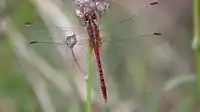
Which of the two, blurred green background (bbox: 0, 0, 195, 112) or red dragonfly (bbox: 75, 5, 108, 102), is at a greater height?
red dragonfly (bbox: 75, 5, 108, 102)

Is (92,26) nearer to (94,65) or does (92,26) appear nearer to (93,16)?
(93,16)

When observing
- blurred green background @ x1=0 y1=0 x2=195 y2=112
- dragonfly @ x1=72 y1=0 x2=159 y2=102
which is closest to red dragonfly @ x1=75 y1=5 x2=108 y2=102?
dragonfly @ x1=72 y1=0 x2=159 y2=102

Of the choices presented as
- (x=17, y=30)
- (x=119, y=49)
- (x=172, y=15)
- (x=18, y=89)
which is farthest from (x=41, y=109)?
(x=172, y=15)

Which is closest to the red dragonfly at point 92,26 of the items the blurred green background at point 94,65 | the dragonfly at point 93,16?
the dragonfly at point 93,16

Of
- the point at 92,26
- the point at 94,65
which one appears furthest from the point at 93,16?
the point at 94,65

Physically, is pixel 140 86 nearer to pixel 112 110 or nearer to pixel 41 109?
pixel 112 110

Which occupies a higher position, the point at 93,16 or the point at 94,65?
the point at 93,16

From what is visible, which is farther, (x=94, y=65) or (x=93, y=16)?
(x=94, y=65)

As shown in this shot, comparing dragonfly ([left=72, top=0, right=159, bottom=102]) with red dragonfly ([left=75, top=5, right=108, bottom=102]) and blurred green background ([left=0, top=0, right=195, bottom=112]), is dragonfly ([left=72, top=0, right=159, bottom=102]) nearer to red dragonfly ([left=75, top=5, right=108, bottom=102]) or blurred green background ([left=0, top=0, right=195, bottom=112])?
red dragonfly ([left=75, top=5, right=108, bottom=102])

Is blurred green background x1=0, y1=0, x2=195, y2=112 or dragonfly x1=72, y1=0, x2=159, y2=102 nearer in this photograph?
dragonfly x1=72, y1=0, x2=159, y2=102
